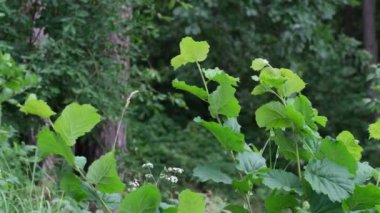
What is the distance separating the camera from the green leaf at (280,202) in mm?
2178

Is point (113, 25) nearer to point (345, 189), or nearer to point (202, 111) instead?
point (345, 189)

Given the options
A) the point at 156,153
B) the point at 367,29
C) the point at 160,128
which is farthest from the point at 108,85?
the point at 367,29

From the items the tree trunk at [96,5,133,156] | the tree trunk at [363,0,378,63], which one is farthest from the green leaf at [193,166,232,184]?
the tree trunk at [363,0,378,63]

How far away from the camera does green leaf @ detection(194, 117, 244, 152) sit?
2.14 m

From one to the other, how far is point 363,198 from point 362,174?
13cm

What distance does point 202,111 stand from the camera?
14219 mm

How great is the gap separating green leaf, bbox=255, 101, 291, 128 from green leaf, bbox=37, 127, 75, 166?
61 centimetres

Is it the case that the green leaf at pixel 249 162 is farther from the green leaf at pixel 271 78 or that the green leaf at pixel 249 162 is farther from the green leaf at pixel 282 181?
the green leaf at pixel 271 78

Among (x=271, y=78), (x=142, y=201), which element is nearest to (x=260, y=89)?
(x=271, y=78)

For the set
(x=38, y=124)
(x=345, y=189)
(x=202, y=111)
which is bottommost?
(x=202, y=111)

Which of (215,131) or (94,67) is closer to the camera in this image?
(215,131)

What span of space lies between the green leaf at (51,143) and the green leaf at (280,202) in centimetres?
64

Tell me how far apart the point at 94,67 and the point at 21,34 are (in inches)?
28.6

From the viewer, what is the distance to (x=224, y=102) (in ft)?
7.18
